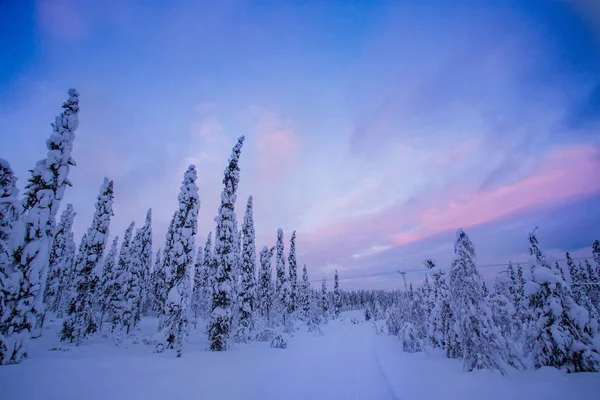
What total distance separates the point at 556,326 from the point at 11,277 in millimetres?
19648

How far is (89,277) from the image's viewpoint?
864 inches

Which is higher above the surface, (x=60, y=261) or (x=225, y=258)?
(x=60, y=261)

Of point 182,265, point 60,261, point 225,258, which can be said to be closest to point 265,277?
point 225,258

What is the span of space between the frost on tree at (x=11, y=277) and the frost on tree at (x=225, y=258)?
30.1 feet

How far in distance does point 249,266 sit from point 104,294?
22776 mm

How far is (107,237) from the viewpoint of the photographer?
23.6 metres

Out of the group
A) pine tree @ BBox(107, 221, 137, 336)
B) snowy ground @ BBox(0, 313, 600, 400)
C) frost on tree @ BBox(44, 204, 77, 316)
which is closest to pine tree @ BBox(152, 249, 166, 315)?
pine tree @ BBox(107, 221, 137, 336)

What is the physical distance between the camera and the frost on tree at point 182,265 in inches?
597

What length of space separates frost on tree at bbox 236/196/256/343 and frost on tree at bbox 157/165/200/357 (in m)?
6.35

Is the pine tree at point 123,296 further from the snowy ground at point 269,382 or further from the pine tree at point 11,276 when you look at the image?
the snowy ground at point 269,382

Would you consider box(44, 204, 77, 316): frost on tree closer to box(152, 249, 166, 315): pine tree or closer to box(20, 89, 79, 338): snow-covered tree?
box(152, 249, 166, 315): pine tree

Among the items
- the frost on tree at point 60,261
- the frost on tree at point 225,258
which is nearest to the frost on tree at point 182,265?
the frost on tree at point 225,258

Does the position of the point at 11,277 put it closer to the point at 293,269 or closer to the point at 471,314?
the point at 471,314

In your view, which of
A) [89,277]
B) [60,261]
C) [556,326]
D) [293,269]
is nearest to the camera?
[556,326]
